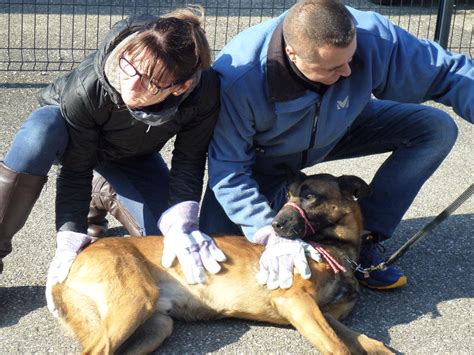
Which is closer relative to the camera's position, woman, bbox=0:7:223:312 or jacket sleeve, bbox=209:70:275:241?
woman, bbox=0:7:223:312

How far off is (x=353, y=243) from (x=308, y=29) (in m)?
1.32

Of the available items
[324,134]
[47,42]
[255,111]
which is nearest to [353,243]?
[324,134]

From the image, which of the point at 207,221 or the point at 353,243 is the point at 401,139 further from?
the point at 207,221

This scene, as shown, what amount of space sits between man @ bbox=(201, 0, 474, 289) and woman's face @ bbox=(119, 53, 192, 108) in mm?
648

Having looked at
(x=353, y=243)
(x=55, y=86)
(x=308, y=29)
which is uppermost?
(x=308, y=29)

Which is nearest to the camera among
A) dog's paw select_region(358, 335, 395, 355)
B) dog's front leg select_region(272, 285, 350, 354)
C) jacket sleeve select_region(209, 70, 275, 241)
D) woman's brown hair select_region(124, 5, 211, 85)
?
woman's brown hair select_region(124, 5, 211, 85)

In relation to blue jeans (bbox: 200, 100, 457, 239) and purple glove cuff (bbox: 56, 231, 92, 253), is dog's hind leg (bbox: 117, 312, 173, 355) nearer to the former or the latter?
purple glove cuff (bbox: 56, 231, 92, 253)

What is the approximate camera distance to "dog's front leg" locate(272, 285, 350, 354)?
13.2ft

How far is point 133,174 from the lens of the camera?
17.0ft

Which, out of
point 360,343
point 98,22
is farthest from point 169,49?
point 98,22

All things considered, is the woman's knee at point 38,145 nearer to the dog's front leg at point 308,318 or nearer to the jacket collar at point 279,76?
the jacket collar at point 279,76

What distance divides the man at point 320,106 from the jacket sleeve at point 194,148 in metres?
0.07

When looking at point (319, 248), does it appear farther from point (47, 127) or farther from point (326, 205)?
point (47, 127)

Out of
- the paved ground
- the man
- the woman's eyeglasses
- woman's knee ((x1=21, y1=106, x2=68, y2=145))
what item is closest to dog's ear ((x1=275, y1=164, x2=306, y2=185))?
the man
